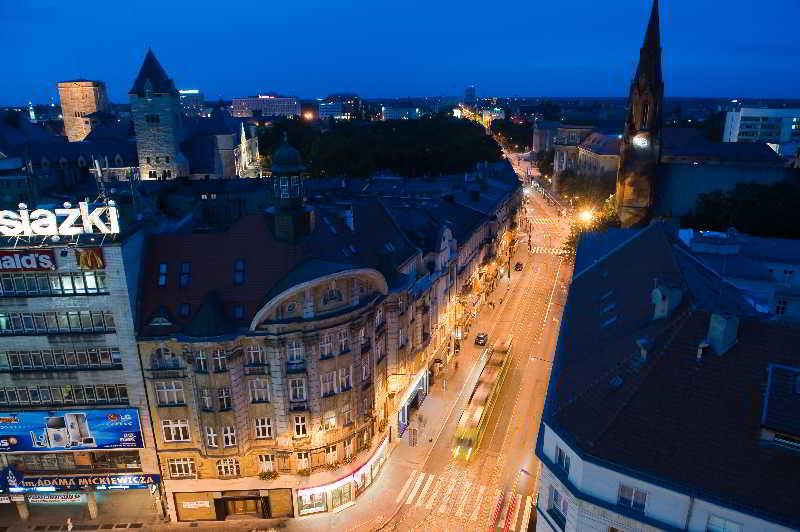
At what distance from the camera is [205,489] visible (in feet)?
154

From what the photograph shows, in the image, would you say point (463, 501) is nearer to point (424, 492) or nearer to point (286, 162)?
point (424, 492)

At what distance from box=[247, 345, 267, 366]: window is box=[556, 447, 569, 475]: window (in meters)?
24.2

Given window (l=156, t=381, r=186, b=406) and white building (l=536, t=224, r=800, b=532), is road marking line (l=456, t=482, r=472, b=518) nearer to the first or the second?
white building (l=536, t=224, r=800, b=532)

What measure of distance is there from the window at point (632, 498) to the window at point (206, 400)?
1232 inches

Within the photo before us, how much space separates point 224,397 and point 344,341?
34.8 feet

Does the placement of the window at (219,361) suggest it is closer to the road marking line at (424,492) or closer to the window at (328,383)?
the window at (328,383)

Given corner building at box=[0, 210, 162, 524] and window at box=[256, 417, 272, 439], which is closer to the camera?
corner building at box=[0, 210, 162, 524]

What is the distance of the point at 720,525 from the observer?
25.6m

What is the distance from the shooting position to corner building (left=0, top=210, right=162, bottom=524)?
42.4 metres

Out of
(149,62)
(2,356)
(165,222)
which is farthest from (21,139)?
(2,356)

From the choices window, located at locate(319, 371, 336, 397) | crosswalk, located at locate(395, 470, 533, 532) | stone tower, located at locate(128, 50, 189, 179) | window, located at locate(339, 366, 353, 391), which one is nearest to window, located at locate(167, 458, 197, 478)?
window, located at locate(319, 371, 336, 397)

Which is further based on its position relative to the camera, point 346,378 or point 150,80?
point 150,80

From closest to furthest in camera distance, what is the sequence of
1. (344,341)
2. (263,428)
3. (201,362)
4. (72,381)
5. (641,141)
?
(201,362) < (72,381) < (263,428) < (344,341) < (641,141)

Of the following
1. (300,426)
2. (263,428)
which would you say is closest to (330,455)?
(300,426)
